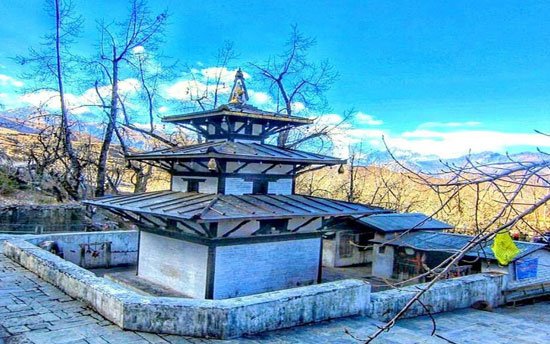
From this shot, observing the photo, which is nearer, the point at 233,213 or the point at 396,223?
the point at 233,213

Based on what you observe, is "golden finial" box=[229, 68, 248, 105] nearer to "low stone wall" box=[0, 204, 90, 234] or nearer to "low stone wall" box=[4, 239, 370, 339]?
"low stone wall" box=[4, 239, 370, 339]

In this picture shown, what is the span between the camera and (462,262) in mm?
12781

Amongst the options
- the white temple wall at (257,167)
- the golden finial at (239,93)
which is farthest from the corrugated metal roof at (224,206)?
the golden finial at (239,93)

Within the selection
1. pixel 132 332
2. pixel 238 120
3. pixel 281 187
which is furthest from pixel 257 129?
pixel 132 332

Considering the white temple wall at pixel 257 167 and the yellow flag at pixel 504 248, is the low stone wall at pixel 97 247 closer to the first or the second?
the white temple wall at pixel 257 167

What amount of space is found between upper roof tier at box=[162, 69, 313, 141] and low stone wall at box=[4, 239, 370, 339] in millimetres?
5171

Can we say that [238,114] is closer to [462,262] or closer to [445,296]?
[445,296]

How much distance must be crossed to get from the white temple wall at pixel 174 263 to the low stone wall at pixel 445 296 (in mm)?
3847

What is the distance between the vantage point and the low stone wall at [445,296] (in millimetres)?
9258

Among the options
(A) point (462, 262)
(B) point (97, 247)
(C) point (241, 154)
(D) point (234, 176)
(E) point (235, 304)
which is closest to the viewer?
(E) point (235, 304)

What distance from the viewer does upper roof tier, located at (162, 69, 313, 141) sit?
39.6 ft

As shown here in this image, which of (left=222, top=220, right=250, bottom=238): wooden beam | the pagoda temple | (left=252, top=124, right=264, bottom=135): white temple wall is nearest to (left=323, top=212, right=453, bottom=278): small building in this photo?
the pagoda temple

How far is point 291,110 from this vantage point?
24.5 meters

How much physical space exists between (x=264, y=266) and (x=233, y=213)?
2.20 m
